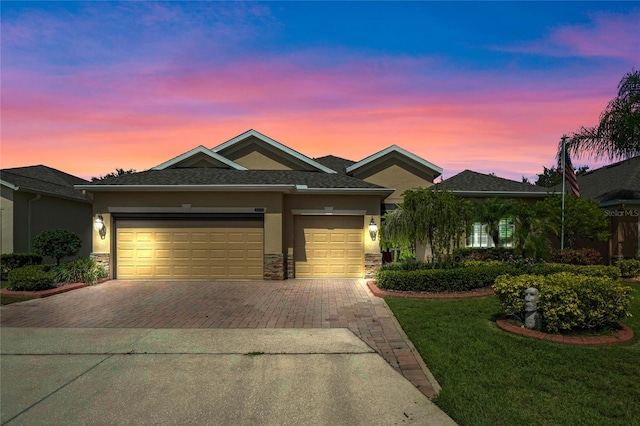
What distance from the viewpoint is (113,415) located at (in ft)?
12.7

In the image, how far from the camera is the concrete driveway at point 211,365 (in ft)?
13.0

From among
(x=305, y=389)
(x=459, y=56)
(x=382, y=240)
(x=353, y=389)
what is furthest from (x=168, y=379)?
(x=459, y=56)

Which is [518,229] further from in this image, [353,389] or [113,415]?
[113,415]

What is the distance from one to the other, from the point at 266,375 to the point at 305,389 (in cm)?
69

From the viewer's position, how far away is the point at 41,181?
62.1 feet

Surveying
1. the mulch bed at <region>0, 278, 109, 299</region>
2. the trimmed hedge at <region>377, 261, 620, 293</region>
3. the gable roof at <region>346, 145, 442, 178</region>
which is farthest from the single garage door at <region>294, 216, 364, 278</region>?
the mulch bed at <region>0, 278, 109, 299</region>

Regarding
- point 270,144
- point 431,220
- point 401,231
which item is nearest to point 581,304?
point 431,220

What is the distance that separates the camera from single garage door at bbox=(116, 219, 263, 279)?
1370 cm

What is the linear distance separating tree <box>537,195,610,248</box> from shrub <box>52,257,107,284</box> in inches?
688

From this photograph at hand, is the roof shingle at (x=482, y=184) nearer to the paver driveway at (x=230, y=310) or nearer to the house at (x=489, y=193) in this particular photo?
the house at (x=489, y=193)

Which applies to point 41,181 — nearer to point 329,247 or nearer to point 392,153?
point 329,247

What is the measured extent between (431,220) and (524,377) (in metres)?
7.07

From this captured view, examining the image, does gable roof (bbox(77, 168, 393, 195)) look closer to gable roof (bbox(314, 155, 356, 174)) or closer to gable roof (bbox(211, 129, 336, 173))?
gable roof (bbox(211, 129, 336, 173))

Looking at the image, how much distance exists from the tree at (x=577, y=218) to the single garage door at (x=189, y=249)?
11949 mm
